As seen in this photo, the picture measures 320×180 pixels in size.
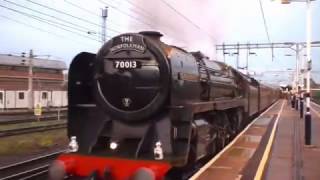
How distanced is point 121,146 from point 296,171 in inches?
186

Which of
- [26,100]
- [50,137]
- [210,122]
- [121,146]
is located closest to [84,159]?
[121,146]

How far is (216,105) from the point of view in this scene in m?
13.6

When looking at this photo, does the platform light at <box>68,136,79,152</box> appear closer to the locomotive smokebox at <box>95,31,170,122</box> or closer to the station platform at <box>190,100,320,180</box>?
the locomotive smokebox at <box>95,31,170,122</box>

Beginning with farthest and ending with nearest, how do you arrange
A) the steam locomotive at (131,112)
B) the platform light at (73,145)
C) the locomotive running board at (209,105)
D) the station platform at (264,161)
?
1. the station platform at (264,161)
2. the locomotive running board at (209,105)
3. the platform light at (73,145)
4. the steam locomotive at (131,112)

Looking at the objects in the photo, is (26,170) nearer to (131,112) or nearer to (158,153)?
(131,112)

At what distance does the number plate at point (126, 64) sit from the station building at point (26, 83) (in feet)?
129

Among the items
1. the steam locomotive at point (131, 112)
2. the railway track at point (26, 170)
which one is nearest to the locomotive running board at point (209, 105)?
the steam locomotive at point (131, 112)

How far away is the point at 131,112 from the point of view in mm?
10289

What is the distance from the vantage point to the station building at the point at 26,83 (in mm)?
52469

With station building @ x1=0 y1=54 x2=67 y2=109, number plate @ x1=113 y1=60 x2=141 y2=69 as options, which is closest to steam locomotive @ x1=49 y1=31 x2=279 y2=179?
number plate @ x1=113 y1=60 x2=141 y2=69

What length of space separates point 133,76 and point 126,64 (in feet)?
0.97

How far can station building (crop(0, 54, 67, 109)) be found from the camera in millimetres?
52469

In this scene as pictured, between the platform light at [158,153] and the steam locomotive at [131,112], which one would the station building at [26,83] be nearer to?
the steam locomotive at [131,112]

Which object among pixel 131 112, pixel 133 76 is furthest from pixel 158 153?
pixel 133 76
